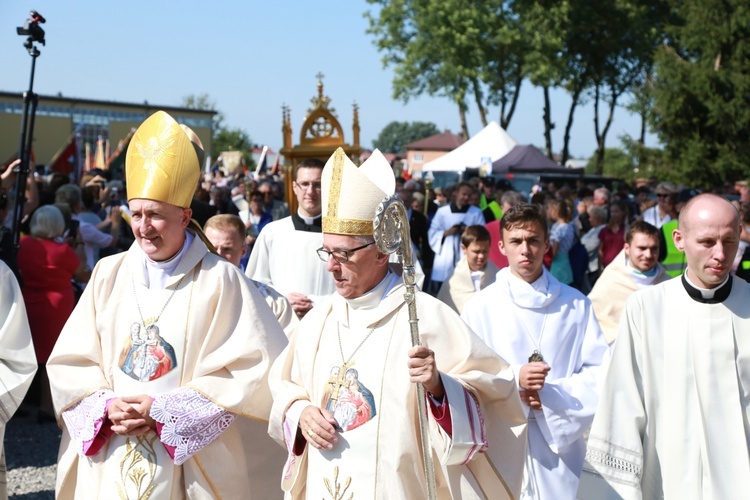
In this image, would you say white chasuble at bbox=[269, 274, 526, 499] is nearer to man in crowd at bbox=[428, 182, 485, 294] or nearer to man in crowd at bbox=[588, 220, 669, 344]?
man in crowd at bbox=[588, 220, 669, 344]

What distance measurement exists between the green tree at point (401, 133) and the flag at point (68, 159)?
146619 mm

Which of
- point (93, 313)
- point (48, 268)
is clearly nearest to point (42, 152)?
point (48, 268)

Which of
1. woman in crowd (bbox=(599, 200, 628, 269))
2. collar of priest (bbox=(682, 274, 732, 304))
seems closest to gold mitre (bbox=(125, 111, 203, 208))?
collar of priest (bbox=(682, 274, 732, 304))

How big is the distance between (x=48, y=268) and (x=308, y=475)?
536cm

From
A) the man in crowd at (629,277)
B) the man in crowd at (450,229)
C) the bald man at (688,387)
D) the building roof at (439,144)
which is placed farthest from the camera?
the building roof at (439,144)

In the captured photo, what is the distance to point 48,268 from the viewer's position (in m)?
8.55

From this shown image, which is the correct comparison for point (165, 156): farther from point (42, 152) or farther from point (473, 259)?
point (42, 152)

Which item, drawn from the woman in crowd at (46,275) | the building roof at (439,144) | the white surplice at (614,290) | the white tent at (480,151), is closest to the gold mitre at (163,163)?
the white surplice at (614,290)

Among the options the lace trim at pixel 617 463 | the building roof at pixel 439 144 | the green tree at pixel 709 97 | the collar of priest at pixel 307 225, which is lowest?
the lace trim at pixel 617 463

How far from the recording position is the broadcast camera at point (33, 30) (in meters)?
7.90

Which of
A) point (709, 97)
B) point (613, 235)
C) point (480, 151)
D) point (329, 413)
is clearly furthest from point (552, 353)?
point (709, 97)

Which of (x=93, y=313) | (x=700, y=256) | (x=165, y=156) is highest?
(x=165, y=156)

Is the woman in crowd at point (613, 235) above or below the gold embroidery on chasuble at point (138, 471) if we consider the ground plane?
above

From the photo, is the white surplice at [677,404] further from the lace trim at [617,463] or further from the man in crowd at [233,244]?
the man in crowd at [233,244]
